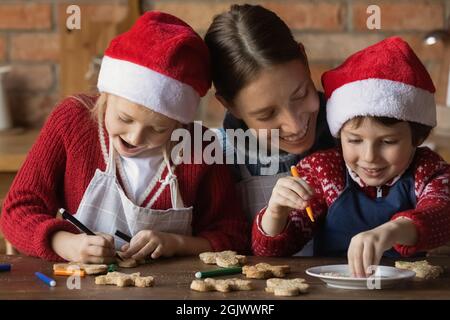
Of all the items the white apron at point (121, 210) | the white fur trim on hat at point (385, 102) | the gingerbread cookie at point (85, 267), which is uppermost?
the white fur trim on hat at point (385, 102)

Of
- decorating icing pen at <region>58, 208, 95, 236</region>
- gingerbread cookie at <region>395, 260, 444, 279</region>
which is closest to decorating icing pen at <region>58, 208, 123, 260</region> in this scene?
decorating icing pen at <region>58, 208, 95, 236</region>

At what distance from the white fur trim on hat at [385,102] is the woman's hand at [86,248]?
496mm

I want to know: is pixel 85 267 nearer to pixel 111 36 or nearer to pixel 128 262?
pixel 128 262

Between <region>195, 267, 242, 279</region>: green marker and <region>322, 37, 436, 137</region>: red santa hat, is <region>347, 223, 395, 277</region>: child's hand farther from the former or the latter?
<region>322, 37, 436, 137</region>: red santa hat

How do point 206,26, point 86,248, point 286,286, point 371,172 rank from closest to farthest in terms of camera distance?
1. point 286,286
2. point 86,248
3. point 371,172
4. point 206,26

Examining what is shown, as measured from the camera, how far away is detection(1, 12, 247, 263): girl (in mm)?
1614

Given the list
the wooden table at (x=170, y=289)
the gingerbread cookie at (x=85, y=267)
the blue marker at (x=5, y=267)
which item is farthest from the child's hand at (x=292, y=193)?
the blue marker at (x=5, y=267)

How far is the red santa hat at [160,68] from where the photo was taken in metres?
1.61

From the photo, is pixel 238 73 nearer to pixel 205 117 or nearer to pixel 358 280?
pixel 358 280

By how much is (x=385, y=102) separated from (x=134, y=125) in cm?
46

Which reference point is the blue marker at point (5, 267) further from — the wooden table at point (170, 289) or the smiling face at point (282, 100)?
the smiling face at point (282, 100)

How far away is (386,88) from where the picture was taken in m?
1.62

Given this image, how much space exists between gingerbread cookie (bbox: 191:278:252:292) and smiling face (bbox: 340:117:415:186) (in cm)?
40

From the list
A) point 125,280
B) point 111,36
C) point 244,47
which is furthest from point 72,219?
point 111,36
